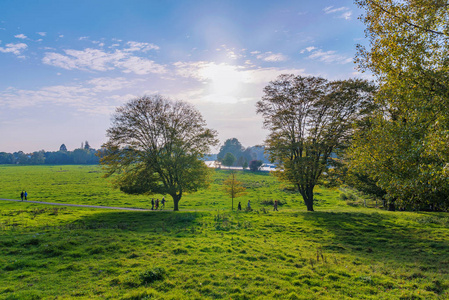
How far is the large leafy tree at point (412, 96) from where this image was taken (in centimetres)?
1138

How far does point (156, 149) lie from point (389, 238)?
2895 centimetres

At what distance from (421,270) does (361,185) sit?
2468cm

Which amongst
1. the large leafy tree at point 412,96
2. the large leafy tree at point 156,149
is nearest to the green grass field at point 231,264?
the large leafy tree at point 412,96

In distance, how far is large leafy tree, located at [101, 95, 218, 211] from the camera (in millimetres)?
33438

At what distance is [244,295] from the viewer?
9.66 metres

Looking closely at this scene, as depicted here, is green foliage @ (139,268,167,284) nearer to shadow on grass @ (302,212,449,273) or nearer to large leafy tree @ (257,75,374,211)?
shadow on grass @ (302,212,449,273)

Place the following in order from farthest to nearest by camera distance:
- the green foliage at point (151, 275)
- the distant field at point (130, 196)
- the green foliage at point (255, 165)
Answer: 1. the green foliage at point (255, 165)
2. the distant field at point (130, 196)
3. the green foliage at point (151, 275)

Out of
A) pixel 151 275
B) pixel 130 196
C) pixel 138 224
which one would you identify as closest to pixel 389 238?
pixel 151 275

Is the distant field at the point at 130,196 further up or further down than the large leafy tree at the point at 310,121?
further down

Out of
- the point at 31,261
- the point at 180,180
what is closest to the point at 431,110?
the point at 31,261

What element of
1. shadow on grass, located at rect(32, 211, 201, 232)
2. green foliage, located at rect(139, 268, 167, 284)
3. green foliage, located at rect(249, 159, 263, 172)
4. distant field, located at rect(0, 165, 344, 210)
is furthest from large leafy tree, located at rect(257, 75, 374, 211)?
green foliage, located at rect(249, 159, 263, 172)

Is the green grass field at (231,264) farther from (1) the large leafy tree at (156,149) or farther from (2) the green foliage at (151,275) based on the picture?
(1) the large leafy tree at (156,149)

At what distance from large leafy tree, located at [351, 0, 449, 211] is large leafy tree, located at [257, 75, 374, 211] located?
15528mm

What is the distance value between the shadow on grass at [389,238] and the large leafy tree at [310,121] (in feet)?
20.9
